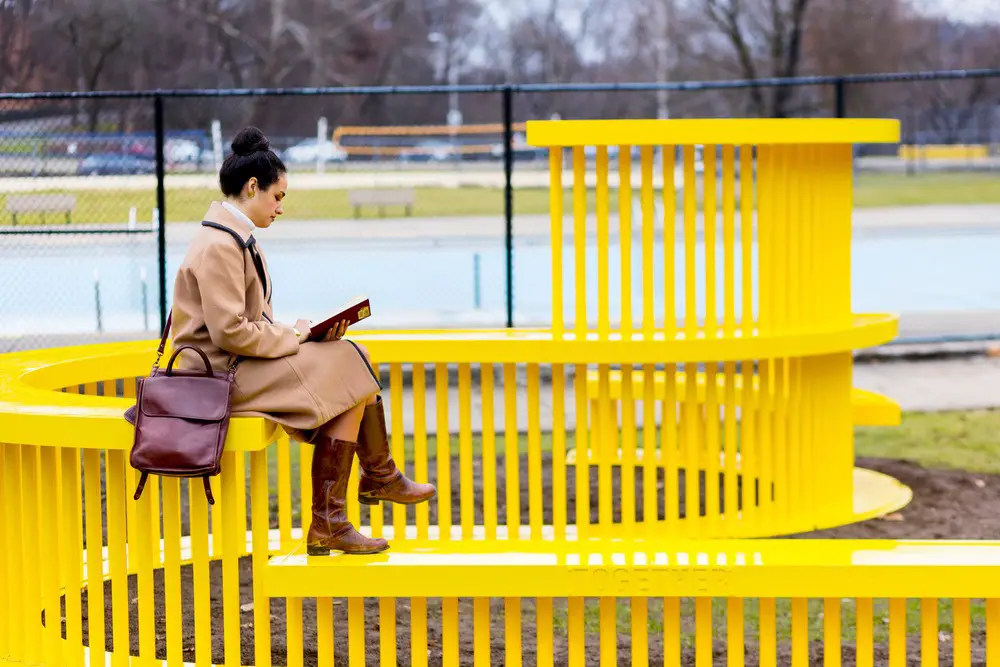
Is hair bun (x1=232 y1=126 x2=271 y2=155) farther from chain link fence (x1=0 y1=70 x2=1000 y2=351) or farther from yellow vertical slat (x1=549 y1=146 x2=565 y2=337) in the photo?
chain link fence (x1=0 y1=70 x2=1000 y2=351)

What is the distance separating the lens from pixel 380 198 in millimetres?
24391

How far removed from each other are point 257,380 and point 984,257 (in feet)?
87.3

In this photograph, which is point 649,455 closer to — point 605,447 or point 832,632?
point 605,447

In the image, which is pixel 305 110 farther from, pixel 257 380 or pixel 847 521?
pixel 257 380

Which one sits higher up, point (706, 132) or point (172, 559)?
point (706, 132)

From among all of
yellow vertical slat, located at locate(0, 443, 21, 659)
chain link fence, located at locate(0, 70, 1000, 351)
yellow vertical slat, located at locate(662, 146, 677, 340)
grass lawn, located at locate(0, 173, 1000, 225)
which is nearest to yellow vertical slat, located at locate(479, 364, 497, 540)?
yellow vertical slat, located at locate(662, 146, 677, 340)

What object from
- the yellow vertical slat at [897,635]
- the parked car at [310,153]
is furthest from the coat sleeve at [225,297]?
the parked car at [310,153]

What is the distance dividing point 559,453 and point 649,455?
1.62ft

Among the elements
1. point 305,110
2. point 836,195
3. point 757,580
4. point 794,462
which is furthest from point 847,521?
point 305,110

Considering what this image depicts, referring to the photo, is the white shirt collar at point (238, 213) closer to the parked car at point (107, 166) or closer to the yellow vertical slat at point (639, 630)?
the yellow vertical slat at point (639, 630)

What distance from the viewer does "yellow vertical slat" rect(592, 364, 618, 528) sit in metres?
7.14

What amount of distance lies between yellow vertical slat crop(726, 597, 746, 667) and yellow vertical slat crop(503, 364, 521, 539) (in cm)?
249

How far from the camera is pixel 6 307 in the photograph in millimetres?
18406

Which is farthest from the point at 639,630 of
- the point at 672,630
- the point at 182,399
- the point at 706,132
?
the point at 706,132
